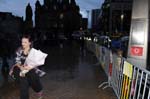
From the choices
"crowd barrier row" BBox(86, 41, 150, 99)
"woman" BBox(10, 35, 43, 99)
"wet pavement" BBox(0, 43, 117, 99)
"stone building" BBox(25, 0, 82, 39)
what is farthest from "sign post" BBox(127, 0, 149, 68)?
"stone building" BBox(25, 0, 82, 39)

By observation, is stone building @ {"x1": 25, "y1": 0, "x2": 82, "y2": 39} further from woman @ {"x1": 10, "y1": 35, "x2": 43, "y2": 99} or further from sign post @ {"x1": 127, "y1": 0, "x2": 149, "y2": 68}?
woman @ {"x1": 10, "y1": 35, "x2": 43, "y2": 99}

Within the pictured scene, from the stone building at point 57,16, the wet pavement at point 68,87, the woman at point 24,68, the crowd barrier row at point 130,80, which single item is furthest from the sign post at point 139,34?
the stone building at point 57,16

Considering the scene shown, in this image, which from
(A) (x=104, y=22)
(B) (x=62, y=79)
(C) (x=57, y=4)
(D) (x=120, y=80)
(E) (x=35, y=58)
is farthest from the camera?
(A) (x=104, y=22)

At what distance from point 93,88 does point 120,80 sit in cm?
278

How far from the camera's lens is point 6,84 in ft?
47.9

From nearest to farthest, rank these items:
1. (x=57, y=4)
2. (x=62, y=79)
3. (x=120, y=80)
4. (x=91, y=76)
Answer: (x=120, y=80) < (x=62, y=79) < (x=91, y=76) < (x=57, y=4)

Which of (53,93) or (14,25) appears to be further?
(14,25)

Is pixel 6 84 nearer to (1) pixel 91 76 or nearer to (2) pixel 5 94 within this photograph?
(2) pixel 5 94

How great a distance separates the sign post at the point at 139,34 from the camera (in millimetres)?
16609

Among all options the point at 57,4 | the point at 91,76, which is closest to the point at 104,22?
the point at 57,4

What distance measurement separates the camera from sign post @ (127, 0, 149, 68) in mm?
16609

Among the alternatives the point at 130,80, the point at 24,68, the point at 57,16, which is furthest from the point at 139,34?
the point at 57,16

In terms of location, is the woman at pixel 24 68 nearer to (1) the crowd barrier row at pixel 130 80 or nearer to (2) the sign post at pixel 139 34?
(1) the crowd barrier row at pixel 130 80

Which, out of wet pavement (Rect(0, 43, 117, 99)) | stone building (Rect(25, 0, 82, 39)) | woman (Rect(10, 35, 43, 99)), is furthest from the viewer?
stone building (Rect(25, 0, 82, 39))
